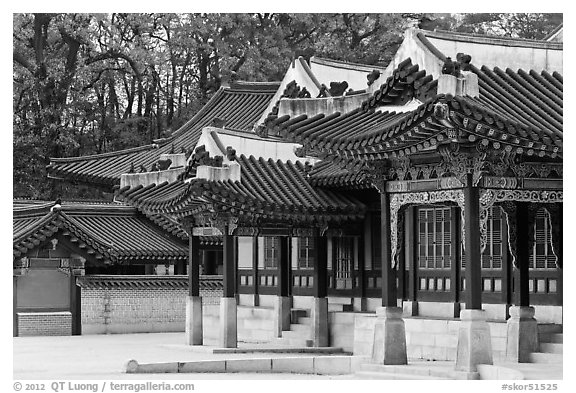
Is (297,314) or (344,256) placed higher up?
(344,256)

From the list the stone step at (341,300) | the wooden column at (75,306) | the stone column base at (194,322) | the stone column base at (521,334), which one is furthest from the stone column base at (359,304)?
the wooden column at (75,306)

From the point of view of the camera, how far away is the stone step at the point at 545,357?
77.5 ft

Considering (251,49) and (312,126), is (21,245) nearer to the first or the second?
(312,126)

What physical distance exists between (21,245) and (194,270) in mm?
7156

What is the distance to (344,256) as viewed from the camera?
32188 millimetres

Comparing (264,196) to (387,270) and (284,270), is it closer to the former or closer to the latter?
(284,270)

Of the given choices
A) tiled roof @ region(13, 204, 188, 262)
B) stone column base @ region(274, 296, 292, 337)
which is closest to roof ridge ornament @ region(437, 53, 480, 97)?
stone column base @ region(274, 296, 292, 337)

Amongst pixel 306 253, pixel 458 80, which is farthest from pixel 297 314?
pixel 458 80

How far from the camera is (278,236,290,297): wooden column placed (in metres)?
32.6

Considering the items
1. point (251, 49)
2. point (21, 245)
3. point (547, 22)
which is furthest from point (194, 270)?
point (547, 22)

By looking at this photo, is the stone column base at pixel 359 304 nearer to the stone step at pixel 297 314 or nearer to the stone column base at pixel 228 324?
the stone step at pixel 297 314

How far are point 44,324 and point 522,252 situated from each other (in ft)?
58.9

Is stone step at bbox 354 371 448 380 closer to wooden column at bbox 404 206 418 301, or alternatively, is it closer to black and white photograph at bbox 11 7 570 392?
black and white photograph at bbox 11 7 570 392

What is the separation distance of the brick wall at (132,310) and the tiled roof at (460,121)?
1473cm
